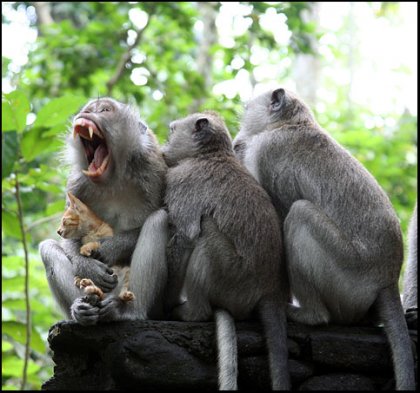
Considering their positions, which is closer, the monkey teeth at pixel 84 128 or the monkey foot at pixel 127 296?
the monkey foot at pixel 127 296

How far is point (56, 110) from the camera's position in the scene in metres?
6.31

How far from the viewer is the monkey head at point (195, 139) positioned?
5375mm

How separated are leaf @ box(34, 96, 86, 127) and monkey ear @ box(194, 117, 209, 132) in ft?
4.16

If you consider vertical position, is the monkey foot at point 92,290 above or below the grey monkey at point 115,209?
below

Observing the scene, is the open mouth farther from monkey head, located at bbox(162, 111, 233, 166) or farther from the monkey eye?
monkey head, located at bbox(162, 111, 233, 166)

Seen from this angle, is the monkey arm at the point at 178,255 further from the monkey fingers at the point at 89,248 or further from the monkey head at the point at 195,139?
the monkey head at the point at 195,139

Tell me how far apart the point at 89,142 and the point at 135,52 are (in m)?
7.17

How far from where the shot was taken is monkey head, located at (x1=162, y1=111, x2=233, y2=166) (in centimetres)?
538

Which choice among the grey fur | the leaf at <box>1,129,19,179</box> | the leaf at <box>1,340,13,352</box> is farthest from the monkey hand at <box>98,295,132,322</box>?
the leaf at <box>1,340,13,352</box>

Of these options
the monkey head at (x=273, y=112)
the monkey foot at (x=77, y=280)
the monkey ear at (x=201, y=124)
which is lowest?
the monkey foot at (x=77, y=280)

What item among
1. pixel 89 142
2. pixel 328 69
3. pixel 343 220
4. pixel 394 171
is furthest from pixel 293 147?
pixel 328 69

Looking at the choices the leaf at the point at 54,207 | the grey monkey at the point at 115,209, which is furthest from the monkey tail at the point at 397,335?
the leaf at the point at 54,207

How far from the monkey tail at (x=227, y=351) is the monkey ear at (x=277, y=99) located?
1.77 m

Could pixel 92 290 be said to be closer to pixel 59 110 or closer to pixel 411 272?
pixel 59 110
